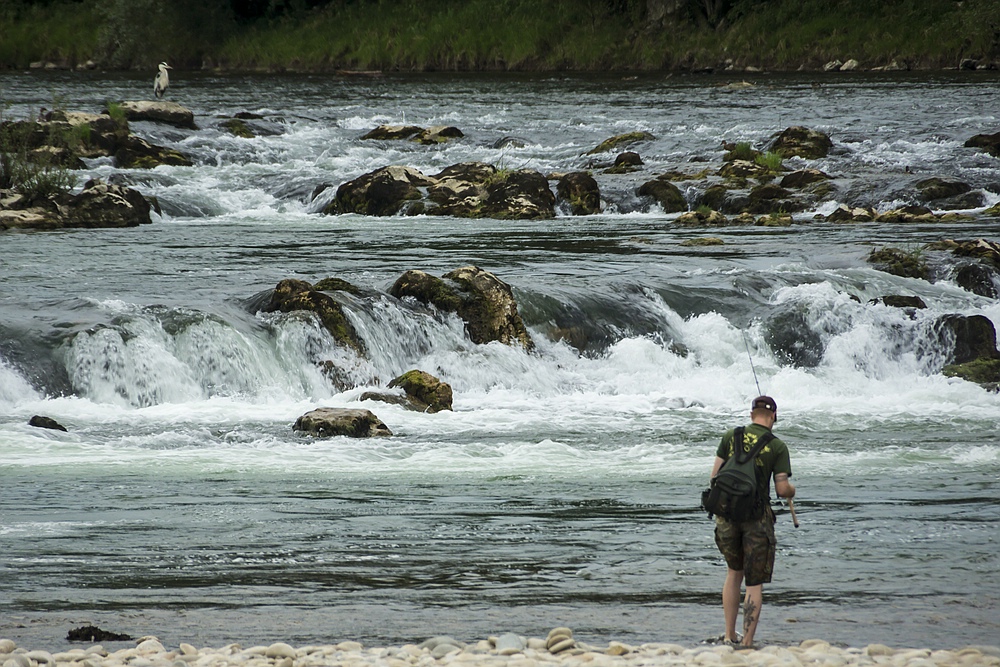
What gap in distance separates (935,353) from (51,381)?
35.2 feet

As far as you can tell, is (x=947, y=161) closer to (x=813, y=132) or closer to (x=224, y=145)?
(x=813, y=132)

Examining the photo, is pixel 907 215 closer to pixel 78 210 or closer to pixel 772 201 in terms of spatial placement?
pixel 772 201

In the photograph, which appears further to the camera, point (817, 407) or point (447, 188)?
point (447, 188)

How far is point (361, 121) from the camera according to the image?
141 feet

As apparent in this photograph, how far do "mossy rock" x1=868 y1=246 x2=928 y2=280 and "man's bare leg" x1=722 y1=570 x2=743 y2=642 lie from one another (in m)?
14.0

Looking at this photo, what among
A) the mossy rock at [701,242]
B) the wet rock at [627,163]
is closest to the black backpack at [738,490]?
the mossy rock at [701,242]

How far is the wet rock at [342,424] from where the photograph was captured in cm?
1278

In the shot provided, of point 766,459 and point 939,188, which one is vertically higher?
point 939,188

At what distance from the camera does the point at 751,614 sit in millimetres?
6930

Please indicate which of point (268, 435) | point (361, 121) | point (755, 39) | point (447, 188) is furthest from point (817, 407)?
point (755, 39)

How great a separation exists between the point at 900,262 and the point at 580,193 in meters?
9.29

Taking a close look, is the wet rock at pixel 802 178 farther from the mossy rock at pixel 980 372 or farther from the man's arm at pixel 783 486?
the man's arm at pixel 783 486

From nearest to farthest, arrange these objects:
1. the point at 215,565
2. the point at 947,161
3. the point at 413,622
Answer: the point at 413,622, the point at 215,565, the point at 947,161

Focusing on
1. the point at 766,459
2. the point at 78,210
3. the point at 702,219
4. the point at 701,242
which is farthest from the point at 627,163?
the point at 766,459
